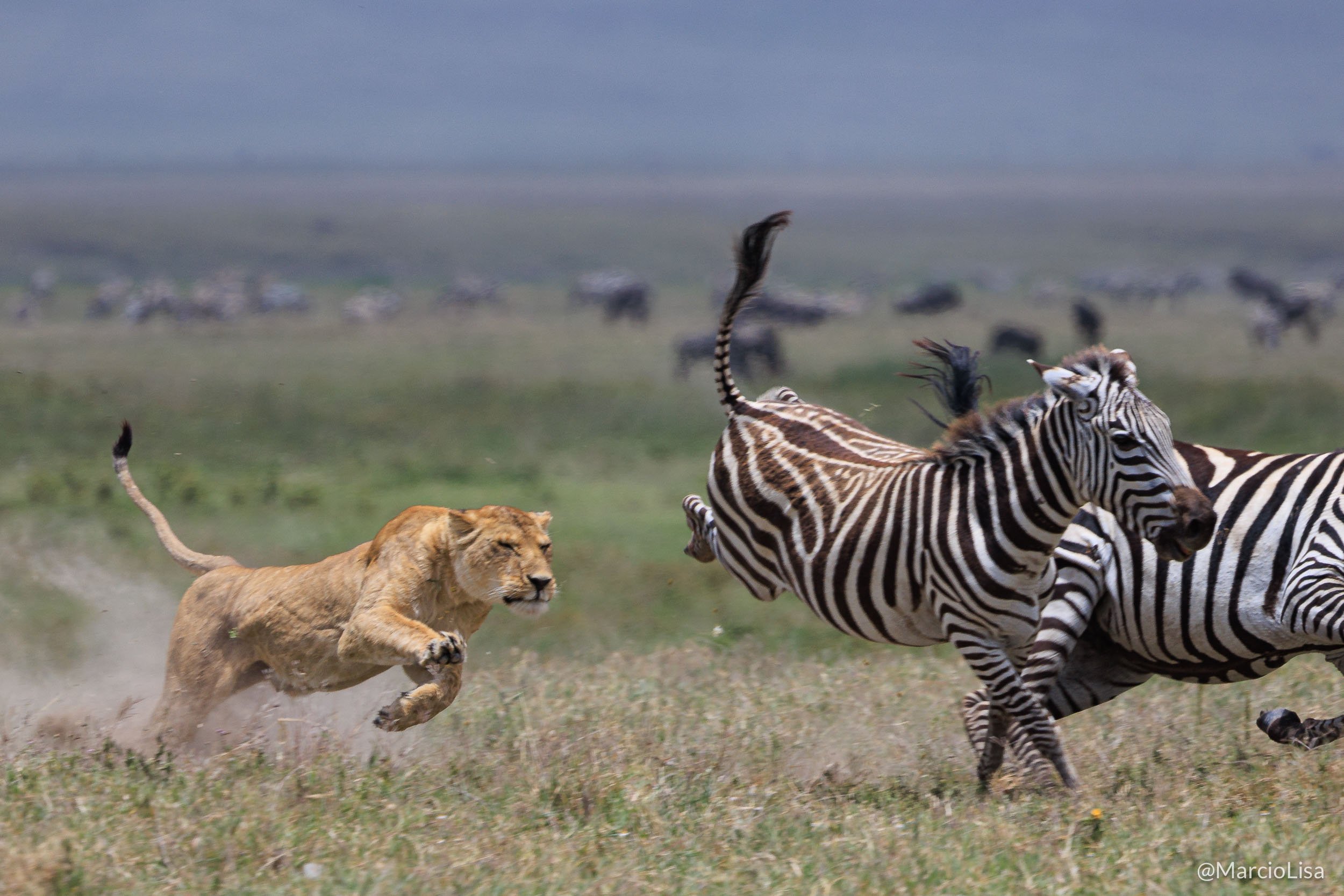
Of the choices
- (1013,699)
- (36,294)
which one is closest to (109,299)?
(36,294)

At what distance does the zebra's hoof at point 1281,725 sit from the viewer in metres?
6.58

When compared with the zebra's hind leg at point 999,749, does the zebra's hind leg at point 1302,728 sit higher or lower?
higher

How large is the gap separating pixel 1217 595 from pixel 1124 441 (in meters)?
1.12

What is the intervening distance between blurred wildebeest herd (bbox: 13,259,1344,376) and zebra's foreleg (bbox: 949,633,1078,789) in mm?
21011

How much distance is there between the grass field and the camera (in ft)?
17.1

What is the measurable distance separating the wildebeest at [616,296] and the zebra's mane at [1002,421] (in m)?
33.2

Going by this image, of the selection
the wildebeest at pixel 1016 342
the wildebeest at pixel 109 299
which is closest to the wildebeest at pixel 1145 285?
the wildebeest at pixel 1016 342

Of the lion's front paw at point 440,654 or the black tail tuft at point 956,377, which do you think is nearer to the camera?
the lion's front paw at point 440,654

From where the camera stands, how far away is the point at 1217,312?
41938mm

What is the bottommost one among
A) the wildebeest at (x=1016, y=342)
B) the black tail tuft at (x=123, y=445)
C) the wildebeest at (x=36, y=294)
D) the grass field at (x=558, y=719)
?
the wildebeest at (x=36, y=294)

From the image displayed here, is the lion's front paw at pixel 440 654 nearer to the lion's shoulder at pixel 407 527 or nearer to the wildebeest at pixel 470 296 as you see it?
the lion's shoulder at pixel 407 527

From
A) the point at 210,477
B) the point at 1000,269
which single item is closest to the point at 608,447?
the point at 210,477

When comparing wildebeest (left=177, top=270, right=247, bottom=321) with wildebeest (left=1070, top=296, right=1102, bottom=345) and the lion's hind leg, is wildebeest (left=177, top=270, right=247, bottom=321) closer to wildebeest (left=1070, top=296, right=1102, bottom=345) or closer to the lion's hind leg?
wildebeest (left=1070, top=296, right=1102, bottom=345)

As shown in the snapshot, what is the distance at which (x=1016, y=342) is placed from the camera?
29641 millimetres
